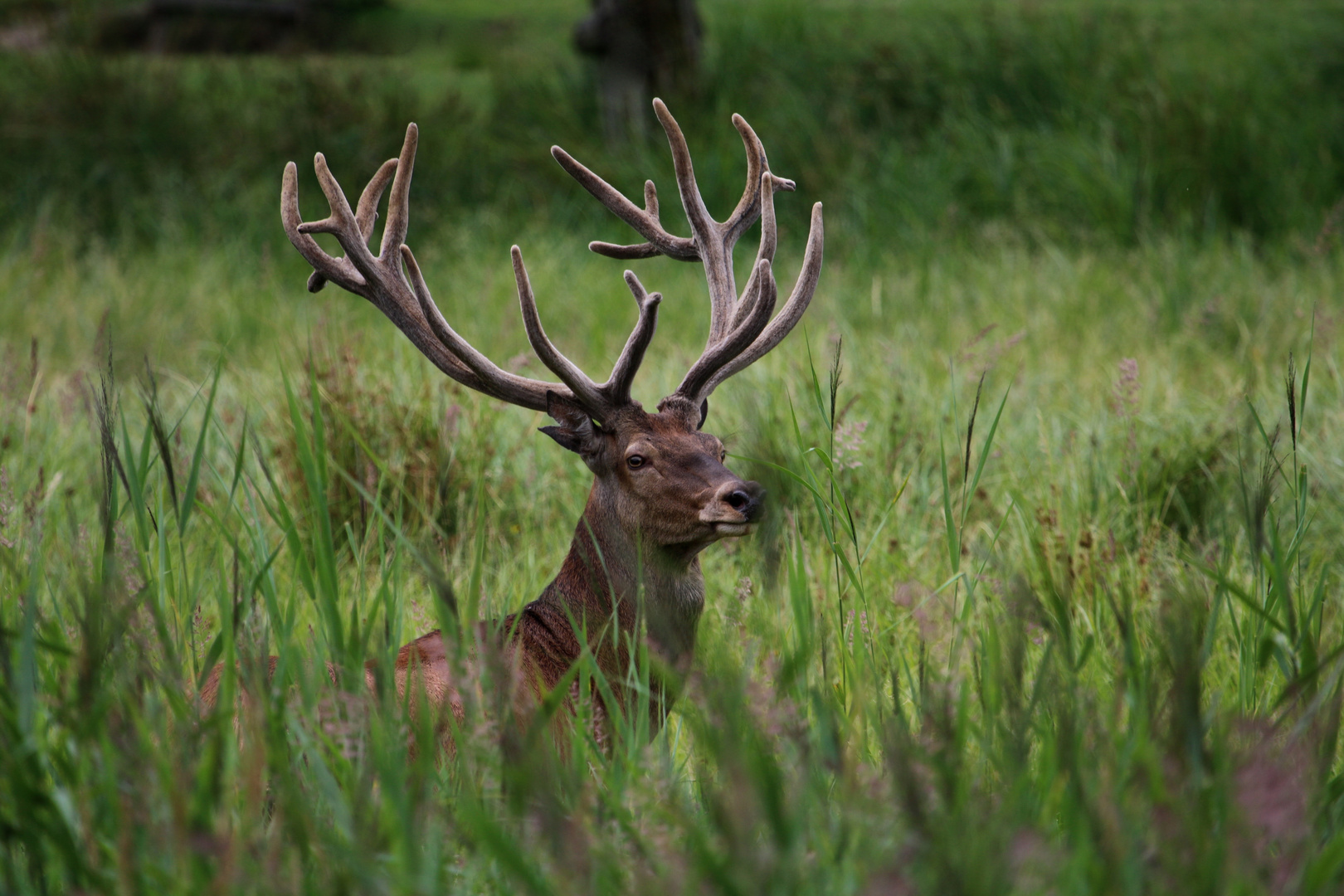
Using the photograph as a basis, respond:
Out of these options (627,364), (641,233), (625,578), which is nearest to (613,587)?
(625,578)

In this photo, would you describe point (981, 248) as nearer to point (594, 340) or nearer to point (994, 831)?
point (594, 340)

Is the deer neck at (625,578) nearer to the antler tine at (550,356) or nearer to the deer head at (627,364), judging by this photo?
the deer head at (627,364)

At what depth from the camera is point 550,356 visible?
258 cm

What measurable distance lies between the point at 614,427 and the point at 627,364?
0.48ft

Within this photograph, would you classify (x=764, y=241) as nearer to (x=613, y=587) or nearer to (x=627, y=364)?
(x=627, y=364)

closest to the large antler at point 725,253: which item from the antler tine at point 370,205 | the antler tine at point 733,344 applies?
the antler tine at point 733,344

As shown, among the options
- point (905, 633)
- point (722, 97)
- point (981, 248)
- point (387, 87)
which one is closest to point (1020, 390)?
point (905, 633)

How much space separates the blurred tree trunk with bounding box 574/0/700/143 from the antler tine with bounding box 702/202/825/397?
23.3 feet

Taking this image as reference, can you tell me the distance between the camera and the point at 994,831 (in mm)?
1157

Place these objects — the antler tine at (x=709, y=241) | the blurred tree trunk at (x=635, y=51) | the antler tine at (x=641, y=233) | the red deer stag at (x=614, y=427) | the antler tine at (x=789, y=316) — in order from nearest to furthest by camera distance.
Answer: the red deer stag at (x=614, y=427)
the antler tine at (x=789, y=316)
the antler tine at (x=709, y=241)
the antler tine at (x=641, y=233)
the blurred tree trunk at (x=635, y=51)

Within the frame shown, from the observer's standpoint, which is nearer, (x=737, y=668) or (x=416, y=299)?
(x=737, y=668)

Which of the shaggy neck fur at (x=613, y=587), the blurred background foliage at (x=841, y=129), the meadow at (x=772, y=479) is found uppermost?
the blurred background foliage at (x=841, y=129)

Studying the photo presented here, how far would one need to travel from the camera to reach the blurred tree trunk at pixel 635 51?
9.72m

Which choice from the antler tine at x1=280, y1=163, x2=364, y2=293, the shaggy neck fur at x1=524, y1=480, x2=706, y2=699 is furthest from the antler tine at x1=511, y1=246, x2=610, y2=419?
the antler tine at x1=280, y1=163, x2=364, y2=293
